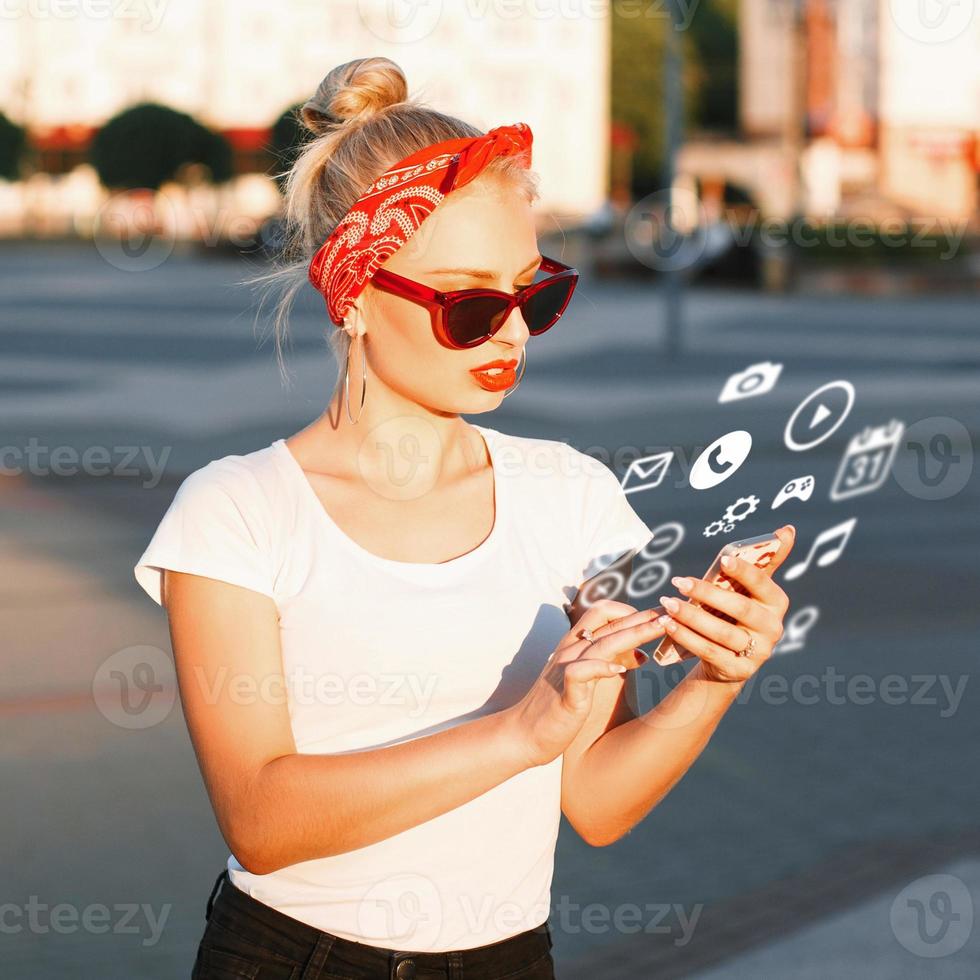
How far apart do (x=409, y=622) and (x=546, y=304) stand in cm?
45

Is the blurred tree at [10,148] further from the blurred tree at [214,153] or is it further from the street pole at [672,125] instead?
the street pole at [672,125]

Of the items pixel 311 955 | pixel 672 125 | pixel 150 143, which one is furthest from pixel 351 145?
pixel 150 143

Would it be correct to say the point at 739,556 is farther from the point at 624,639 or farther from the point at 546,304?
the point at 546,304

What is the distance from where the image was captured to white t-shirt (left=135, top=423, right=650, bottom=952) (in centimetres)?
205

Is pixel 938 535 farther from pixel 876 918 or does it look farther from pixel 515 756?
pixel 515 756

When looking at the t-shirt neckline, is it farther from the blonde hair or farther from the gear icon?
the gear icon

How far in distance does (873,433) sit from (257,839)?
882mm

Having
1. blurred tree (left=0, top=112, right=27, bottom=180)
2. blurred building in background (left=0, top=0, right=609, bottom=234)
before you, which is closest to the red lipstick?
blurred tree (left=0, top=112, right=27, bottom=180)

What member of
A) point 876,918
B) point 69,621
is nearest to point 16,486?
point 69,621

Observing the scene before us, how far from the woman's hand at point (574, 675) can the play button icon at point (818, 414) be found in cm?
26

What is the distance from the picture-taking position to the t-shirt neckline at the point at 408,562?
2.09 meters

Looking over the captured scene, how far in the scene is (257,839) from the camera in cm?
200

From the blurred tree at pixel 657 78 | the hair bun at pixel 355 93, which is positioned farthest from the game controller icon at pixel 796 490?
the blurred tree at pixel 657 78

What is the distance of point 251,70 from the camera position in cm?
6406
